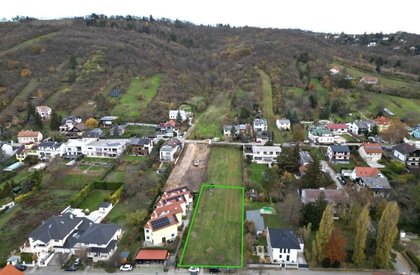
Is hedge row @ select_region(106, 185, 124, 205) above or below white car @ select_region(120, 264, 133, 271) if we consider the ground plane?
above

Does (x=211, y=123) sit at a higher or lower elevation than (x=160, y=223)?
higher

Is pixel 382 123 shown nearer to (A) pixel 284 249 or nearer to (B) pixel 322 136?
(B) pixel 322 136

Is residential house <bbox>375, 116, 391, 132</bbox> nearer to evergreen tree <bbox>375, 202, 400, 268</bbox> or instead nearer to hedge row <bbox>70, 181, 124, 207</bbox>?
evergreen tree <bbox>375, 202, 400, 268</bbox>

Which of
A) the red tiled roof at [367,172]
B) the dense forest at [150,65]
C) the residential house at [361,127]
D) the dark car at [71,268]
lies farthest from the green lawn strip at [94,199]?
the residential house at [361,127]

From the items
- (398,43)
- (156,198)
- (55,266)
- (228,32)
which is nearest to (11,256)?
(55,266)

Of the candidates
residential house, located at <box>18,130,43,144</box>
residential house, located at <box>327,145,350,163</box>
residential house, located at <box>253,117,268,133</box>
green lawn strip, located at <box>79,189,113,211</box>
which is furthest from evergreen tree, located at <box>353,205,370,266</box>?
residential house, located at <box>18,130,43,144</box>

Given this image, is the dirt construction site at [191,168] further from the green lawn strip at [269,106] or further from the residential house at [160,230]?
the green lawn strip at [269,106]

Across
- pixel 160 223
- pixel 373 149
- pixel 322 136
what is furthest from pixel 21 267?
pixel 373 149
